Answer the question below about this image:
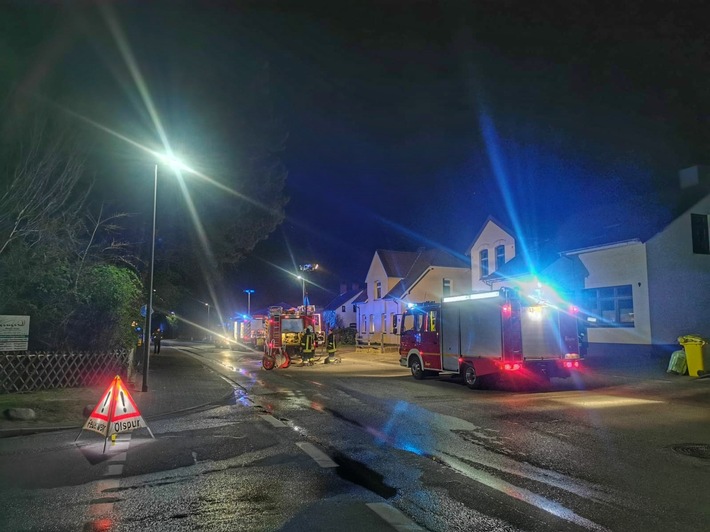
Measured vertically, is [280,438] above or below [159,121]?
below

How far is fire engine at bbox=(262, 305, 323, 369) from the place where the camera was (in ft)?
80.6

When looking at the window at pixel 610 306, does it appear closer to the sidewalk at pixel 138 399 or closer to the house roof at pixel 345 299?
the sidewalk at pixel 138 399

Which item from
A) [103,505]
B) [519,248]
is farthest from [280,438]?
[519,248]

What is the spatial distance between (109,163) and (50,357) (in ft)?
22.2

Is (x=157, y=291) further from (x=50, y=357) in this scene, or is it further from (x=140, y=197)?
(x=50, y=357)

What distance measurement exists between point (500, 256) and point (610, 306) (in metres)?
7.76

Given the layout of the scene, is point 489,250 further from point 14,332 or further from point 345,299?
point 345,299

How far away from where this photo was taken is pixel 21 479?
6.77 m

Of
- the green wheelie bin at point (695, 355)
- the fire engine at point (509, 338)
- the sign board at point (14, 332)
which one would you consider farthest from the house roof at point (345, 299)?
the sign board at point (14, 332)

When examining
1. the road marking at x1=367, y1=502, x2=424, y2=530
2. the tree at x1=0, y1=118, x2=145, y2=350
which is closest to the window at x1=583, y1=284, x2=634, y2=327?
the road marking at x1=367, y1=502, x2=424, y2=530

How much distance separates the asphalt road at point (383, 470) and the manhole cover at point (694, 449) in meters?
0.03

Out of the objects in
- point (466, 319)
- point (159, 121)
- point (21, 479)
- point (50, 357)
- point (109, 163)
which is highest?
point (159, 121)

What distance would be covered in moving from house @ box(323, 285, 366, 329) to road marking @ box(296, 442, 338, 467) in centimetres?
4167

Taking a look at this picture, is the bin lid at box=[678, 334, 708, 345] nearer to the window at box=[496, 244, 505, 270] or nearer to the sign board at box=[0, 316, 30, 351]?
the window at box=[496, 244, 505, 270]
